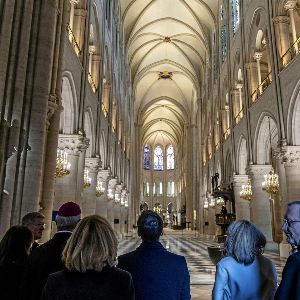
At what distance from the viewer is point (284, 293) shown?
5.18 feet

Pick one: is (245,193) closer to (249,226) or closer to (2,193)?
(2,193)


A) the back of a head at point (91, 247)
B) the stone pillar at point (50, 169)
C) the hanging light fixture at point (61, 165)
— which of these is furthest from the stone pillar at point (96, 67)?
the back of a head at point (91, 247)

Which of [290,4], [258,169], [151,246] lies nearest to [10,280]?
[151,246]

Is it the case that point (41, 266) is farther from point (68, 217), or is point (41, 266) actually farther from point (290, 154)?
point (290, 154)

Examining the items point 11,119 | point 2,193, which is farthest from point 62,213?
point 11,119

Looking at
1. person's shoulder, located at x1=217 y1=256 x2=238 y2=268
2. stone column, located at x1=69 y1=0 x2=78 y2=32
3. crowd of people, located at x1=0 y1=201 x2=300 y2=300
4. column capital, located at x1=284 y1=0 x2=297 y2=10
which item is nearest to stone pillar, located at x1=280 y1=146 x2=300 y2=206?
column capital, located at x1=284 y1=0 x2=297 y2=10

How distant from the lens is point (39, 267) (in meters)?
2.34

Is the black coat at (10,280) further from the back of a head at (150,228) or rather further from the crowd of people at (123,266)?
the back of a head at (150,228)

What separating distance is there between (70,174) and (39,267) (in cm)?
1032

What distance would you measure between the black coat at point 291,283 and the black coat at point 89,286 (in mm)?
715

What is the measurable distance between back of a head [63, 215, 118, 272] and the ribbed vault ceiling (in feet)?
90.4

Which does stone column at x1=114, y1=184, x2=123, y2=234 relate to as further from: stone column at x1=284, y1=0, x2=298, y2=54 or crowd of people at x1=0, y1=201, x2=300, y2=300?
crowd of people at x1=0, y1=201, x2=300, y2=300

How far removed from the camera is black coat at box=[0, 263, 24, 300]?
2.47 metres

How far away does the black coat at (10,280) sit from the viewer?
8.11 feet
